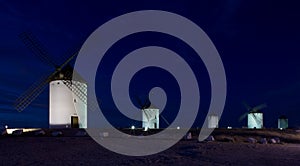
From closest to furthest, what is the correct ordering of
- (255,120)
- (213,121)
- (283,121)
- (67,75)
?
(67,75), (213,121), (255,120), (283,121)

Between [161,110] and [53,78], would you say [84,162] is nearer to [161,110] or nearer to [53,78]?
[53,78]

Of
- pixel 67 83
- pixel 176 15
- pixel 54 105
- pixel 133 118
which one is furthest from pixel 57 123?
pixel 176 15

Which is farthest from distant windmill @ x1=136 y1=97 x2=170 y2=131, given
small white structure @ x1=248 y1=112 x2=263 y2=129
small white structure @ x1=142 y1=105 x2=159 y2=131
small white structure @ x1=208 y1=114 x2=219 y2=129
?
small white structure @ x1=248 y1=112 x2=263 y2=129

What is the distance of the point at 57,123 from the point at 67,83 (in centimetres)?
440

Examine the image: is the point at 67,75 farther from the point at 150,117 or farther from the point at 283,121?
the point at 283,121

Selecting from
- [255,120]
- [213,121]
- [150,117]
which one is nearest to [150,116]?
[150,117]

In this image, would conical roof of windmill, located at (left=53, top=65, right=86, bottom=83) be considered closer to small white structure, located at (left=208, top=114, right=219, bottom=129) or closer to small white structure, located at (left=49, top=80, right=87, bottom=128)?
small white structure, located at (left=49, top=80, right=87, bottom=128)

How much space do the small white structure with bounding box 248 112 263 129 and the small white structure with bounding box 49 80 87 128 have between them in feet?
92.9

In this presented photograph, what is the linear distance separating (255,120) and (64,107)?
101 ft

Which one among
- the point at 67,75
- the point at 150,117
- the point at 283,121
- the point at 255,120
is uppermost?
the point at 67,75

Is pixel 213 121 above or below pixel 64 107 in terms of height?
below

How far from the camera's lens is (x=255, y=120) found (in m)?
46.1

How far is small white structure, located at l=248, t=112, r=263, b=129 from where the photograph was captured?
45.7m

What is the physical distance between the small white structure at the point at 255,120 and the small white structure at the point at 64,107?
28303 mm
